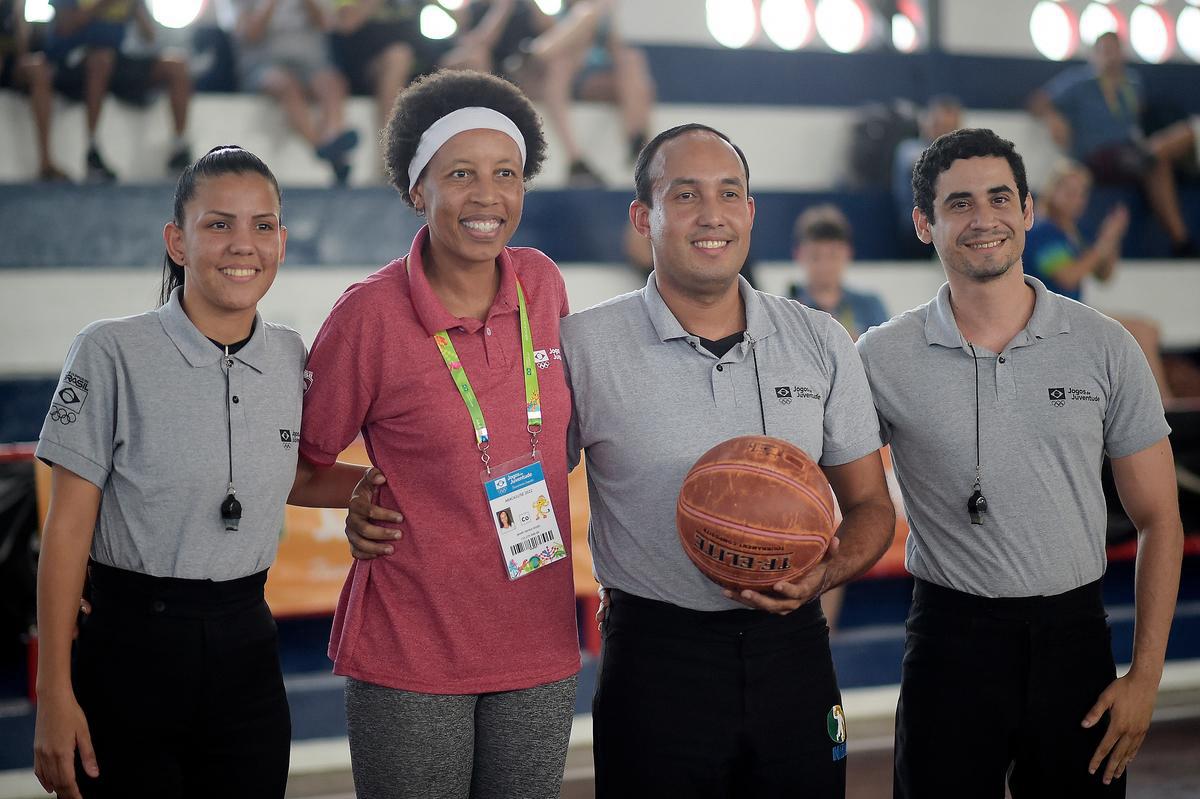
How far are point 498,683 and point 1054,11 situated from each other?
8005 mm

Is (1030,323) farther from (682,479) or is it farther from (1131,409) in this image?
(682,479)

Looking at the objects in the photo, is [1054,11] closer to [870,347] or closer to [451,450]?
[870,347]

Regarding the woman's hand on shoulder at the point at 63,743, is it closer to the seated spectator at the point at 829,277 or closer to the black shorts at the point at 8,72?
the seated spectator at the point at 829,277

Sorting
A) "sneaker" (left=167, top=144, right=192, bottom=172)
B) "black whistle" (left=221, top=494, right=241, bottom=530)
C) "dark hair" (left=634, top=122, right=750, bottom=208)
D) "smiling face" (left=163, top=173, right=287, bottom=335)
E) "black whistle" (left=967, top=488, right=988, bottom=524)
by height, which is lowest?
"black whistle" (left=967, top=488, right=988, bottom=524)

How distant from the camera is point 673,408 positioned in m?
2.00

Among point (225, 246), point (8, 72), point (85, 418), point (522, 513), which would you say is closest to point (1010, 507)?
point (522, 513)

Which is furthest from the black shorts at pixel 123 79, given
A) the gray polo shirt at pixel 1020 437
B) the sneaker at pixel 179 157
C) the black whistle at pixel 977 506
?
the black whistle at pixel 977 506

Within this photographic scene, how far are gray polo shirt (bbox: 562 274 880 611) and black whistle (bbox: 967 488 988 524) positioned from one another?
227 mm

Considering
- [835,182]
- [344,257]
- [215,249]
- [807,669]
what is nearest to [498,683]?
[807,669]

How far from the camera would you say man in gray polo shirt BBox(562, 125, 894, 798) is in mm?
1897

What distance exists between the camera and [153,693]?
1.91 m

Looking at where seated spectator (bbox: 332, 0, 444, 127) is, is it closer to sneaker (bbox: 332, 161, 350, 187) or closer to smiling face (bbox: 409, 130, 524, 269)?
sneaker (bbox: 332, 161, 350, 187)

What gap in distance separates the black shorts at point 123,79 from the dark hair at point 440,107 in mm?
4194

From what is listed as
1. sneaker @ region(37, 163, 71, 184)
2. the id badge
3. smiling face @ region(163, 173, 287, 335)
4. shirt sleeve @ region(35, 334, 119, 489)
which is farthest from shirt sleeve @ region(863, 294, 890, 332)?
sneaker @ region(37, 163, 71, 184)
